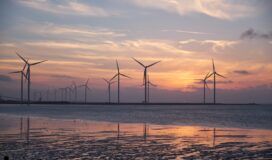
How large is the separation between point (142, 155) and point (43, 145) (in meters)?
8.05

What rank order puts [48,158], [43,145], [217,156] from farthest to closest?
1. [43,145]
2. [217,156]
3. [48,158]

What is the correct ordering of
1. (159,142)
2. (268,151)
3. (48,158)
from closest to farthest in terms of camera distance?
(48,158)
(268,151)
(159,142)

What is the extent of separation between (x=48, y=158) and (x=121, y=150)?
546 centimetres

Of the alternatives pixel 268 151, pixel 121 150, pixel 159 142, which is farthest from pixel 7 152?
pixel 268 151

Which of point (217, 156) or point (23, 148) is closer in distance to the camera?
point (217, 156)

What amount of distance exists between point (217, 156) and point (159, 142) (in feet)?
26.7

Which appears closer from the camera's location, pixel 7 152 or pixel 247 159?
pixel 247 159

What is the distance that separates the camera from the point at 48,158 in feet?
74.1

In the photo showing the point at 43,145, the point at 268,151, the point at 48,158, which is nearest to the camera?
the point at 48,158

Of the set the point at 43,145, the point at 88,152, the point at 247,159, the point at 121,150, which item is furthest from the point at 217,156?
the point at 43,145

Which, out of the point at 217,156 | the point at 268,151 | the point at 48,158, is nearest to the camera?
the point at 48,158

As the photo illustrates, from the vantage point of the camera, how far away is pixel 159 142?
104 ft

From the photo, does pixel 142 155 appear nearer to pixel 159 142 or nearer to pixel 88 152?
pixel 88 152

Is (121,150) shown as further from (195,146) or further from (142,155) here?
(195,146)
